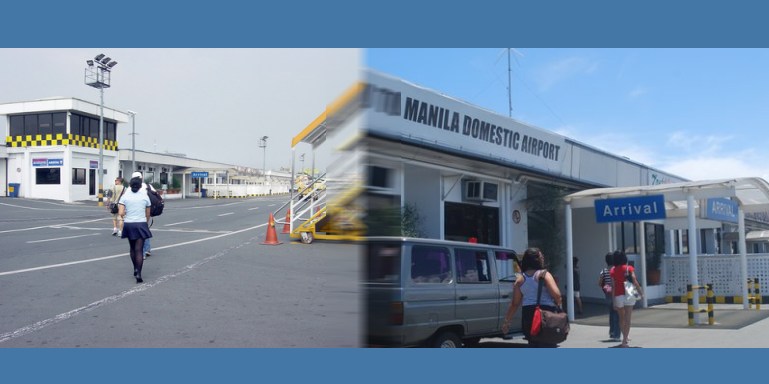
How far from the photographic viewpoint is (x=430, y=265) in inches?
207

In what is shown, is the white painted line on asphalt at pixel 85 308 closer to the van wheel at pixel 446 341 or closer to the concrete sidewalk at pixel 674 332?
the van wheel at pixel 446 341

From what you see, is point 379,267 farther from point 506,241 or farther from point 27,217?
point 27,217

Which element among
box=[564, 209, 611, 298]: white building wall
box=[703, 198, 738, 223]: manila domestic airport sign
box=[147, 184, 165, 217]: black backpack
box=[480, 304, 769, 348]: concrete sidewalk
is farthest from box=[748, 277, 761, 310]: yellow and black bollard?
box=[147, 184, 165, 217]: black backpack

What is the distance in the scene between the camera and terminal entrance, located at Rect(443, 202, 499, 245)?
9.45 metres

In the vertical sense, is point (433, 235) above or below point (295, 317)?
above

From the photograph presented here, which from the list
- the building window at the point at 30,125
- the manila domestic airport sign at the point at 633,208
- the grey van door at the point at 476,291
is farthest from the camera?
the building window at the point at 30,125

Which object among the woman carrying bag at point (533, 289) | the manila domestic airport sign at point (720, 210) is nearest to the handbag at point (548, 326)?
the woman carrying bag at point (533, 289)

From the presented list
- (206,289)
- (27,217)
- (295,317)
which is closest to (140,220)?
(206,289)

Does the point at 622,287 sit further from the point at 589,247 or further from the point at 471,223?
the point at 589,247

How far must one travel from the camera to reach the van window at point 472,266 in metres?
5.75

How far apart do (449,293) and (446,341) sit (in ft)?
1.56

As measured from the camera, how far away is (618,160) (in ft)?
48.7

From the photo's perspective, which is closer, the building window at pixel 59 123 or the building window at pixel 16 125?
the building window at pixel 59 123

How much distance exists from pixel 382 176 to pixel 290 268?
674 cm
